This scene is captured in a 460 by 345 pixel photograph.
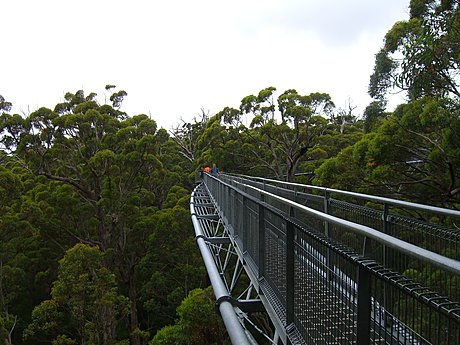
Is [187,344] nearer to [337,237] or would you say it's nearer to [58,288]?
[58,288]

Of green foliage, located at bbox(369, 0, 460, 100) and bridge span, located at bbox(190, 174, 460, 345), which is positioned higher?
green foliage, located at bbox(369, 0, 460, 100)

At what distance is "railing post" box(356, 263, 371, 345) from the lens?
139 cm

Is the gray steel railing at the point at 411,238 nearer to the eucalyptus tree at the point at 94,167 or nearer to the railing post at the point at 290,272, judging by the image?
the railing post at the point at 290,272

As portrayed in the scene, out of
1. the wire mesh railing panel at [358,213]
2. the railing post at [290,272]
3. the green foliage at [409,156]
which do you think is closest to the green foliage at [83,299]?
the green foliage at [409,156]

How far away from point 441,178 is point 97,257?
10490 mm

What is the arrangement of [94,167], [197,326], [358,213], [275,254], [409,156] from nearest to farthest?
[275,254]
[358,213]
[409,156]
[197,326]
[94,167]

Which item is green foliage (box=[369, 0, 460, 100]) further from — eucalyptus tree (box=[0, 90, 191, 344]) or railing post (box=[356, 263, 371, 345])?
eucalyptus tree (box=[0, 90, 191, 344])

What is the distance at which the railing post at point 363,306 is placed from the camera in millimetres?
1394

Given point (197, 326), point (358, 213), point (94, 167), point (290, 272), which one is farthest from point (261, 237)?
point (94, 167)

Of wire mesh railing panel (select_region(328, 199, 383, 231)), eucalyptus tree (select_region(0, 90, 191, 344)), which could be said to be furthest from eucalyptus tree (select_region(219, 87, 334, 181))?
wire mesh railing panel (select_region(328, 199, 383, 231))

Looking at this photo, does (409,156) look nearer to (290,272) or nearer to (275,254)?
(275,254)

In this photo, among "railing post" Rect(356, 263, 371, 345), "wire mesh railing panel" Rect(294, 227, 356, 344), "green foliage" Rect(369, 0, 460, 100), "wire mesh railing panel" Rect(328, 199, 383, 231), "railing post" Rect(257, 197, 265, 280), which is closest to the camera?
"railing post" Rect(356, 263, 371, 345)

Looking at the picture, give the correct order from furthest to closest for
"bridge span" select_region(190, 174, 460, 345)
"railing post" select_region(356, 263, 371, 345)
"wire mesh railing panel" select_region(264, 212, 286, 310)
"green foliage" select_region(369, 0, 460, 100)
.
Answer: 1. "green foliage" select_region(369, 0, 460, 100)
2. "wire mesh railing panel" select_region(264, 212, 286, 310)
3. "railing post" select_region(356, 263, 371, 345)
4. "bridge span" select_region(190, 174, 460, 345)

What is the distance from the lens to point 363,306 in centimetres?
143
